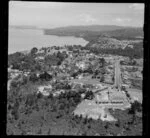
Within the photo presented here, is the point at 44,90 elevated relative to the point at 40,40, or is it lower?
lower

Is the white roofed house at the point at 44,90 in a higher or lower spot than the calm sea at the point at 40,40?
lower

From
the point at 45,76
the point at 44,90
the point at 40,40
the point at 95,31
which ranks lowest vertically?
the point at 44,90

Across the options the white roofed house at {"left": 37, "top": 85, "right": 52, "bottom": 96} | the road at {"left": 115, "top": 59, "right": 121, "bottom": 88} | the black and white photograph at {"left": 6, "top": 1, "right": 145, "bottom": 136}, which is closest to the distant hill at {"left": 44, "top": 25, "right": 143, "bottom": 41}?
the black and white photograph at {"left": 6, "top": 1, "right": 145, "bottom": 136}

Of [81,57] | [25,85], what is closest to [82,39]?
[81,57]

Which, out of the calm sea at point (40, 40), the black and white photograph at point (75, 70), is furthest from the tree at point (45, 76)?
the calm sea at point (40, 40)

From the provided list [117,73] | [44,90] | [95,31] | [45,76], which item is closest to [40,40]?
[45,76]

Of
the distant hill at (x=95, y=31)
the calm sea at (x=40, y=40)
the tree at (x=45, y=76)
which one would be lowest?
the tree at (x=45, y=76)

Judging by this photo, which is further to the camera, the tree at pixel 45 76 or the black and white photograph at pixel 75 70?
the tree at pixel 45 76

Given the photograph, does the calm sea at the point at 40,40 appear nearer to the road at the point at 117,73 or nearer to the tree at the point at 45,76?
the tree at the point at 45,76

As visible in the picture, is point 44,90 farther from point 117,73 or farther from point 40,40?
point 117,73
